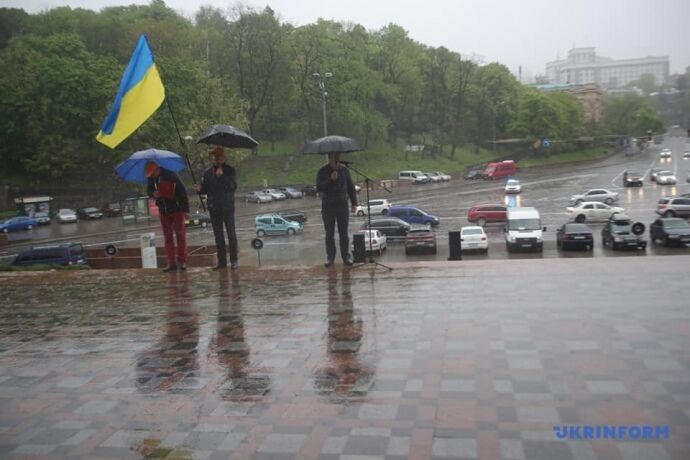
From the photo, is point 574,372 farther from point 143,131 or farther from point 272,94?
point 272,94

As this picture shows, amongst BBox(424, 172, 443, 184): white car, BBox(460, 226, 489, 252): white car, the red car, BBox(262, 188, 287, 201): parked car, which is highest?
BBox(424, 172, 443, 184): white car

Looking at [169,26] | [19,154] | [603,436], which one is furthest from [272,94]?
[603,436]

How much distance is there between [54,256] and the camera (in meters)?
23.9

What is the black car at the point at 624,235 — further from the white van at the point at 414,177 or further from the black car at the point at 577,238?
the white van at the point at 414,177

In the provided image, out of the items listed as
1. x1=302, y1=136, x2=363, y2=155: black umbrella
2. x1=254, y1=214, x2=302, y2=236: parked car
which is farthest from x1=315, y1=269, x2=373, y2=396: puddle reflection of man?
x1=254, y1=214, x2=302, y2=236: parked car

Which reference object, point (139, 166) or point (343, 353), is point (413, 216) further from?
point (343, 353)

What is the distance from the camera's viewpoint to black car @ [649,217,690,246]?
24.0 m

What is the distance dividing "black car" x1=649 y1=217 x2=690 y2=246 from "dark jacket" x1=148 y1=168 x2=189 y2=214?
68.9 feet

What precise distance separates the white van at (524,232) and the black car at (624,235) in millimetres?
2671

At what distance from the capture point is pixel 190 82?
52.0 meters

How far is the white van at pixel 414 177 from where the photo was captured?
63.3 m

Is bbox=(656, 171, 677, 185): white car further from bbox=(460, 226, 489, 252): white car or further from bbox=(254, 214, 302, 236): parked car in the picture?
bbox=(254, 214, 302, 236): parked car

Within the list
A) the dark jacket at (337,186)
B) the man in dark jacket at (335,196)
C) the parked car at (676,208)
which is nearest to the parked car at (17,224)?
the man in dark jacket at (335,196)

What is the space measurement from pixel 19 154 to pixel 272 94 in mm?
24555
